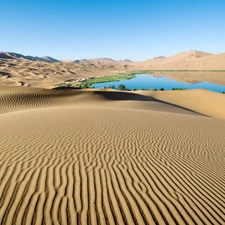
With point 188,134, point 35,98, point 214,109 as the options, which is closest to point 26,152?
point 188,134

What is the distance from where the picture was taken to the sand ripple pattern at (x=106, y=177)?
3496 millimetres

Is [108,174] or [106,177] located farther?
[108,174]

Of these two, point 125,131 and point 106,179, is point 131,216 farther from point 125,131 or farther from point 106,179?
point 125,131

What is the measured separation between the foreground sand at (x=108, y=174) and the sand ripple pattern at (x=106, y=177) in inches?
0.6

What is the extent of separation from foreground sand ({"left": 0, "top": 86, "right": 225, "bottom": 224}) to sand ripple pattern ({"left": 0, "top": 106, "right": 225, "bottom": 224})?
0.02 meters

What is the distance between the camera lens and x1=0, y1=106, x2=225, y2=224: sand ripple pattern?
11.5ft

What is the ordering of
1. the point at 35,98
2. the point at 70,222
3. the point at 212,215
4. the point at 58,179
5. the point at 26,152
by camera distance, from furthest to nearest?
the point at 35,98 → the point at 26,152 → the point at 58,179 → the point at 212,215 → the point at 70,222

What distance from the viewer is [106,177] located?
187 inches

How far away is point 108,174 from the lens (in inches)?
194

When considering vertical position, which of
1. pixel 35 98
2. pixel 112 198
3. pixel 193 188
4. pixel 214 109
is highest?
pixel 112 198

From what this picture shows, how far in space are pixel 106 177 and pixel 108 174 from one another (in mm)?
167

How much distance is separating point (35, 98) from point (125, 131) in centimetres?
1512

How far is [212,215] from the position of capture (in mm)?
3719

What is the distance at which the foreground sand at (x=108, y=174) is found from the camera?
3.51 metres
